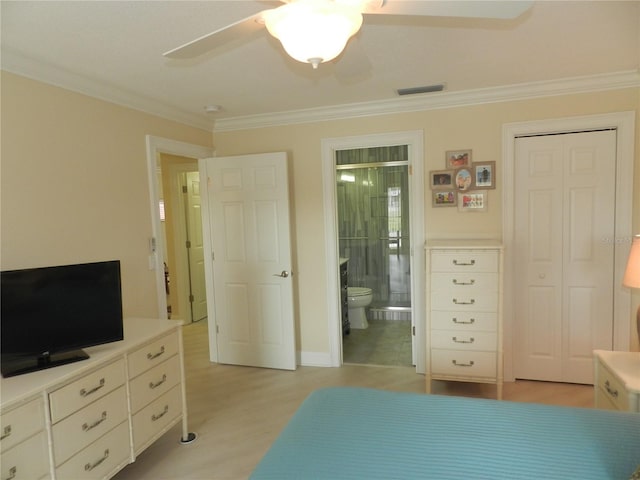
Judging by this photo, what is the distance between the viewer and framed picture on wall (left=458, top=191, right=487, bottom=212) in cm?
318

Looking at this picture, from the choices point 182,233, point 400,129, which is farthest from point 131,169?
point 182,233

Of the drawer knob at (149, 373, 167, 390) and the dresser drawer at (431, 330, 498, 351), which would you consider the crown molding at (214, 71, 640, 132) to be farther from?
the drawer knob at (149, 373, 167, 390)

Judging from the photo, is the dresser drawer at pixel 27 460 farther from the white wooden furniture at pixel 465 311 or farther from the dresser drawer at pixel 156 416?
the white wooden furniture at pixel 465 311

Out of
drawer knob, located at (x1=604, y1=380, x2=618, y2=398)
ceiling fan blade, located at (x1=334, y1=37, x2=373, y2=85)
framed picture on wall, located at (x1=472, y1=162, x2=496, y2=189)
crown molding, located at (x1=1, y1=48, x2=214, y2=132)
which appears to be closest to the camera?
ceiling fan blade, located at (x1=334, y1=37, x2=373, y2=85)

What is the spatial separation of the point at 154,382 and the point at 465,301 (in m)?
2.09

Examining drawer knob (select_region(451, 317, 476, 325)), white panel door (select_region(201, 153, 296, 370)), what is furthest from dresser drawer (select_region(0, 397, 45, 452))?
drawer knob (select_region(451, 317, 476, 325))

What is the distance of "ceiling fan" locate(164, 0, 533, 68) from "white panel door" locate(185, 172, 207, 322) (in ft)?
13.0

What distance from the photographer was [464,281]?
2.86 m

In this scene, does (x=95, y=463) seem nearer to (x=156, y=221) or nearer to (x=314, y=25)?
(x=156, y=221)

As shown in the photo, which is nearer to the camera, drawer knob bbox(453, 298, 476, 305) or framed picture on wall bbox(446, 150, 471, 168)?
drawer knob bbox(453, 298, 476, 305)

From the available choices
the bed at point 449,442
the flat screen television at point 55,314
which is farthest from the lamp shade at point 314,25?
the flat screen television at point 55,314

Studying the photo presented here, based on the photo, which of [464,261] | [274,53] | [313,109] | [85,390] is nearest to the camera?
[85,390]

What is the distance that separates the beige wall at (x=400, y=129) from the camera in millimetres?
2979

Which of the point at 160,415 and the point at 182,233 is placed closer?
the point at 160,415
